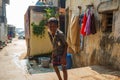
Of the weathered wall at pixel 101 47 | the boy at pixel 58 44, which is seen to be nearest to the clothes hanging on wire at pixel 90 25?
the weathered wall at pixel 101 47

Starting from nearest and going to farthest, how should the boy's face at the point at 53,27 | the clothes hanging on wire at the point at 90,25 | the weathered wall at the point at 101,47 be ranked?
the boy's face at the point at 53,27 < the weathered wall at the point at 101,47 < the clothes hanging on wire at the point at 90,25

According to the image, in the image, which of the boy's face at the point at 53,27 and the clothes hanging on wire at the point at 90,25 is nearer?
the boy's face at the point at 53,27

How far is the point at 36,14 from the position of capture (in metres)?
13.5

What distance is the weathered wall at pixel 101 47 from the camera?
6578mm

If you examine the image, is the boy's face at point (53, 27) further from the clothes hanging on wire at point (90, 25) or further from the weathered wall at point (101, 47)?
the clothes hanging on wire at point (90, 25)

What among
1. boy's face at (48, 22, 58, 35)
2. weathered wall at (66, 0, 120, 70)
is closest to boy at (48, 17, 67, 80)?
boy's face at (48, 22, 58, 35)

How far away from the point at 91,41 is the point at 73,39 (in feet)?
4.33

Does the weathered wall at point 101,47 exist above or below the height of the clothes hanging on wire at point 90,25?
below

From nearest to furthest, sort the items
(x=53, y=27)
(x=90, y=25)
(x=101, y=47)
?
(x=53, y=27), (x=101, y=47), (x=90, y=25)

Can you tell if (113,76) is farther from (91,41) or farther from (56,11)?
(56,11)

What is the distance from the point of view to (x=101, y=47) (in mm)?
7535

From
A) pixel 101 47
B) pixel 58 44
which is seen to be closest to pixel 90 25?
pixel 101 47

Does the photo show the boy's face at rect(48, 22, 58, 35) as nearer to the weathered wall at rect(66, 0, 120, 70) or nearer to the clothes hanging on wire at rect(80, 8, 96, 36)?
the weathered wall at rect(66, 0, 120, 70)

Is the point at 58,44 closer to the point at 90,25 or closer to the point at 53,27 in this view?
the point at 53,27
